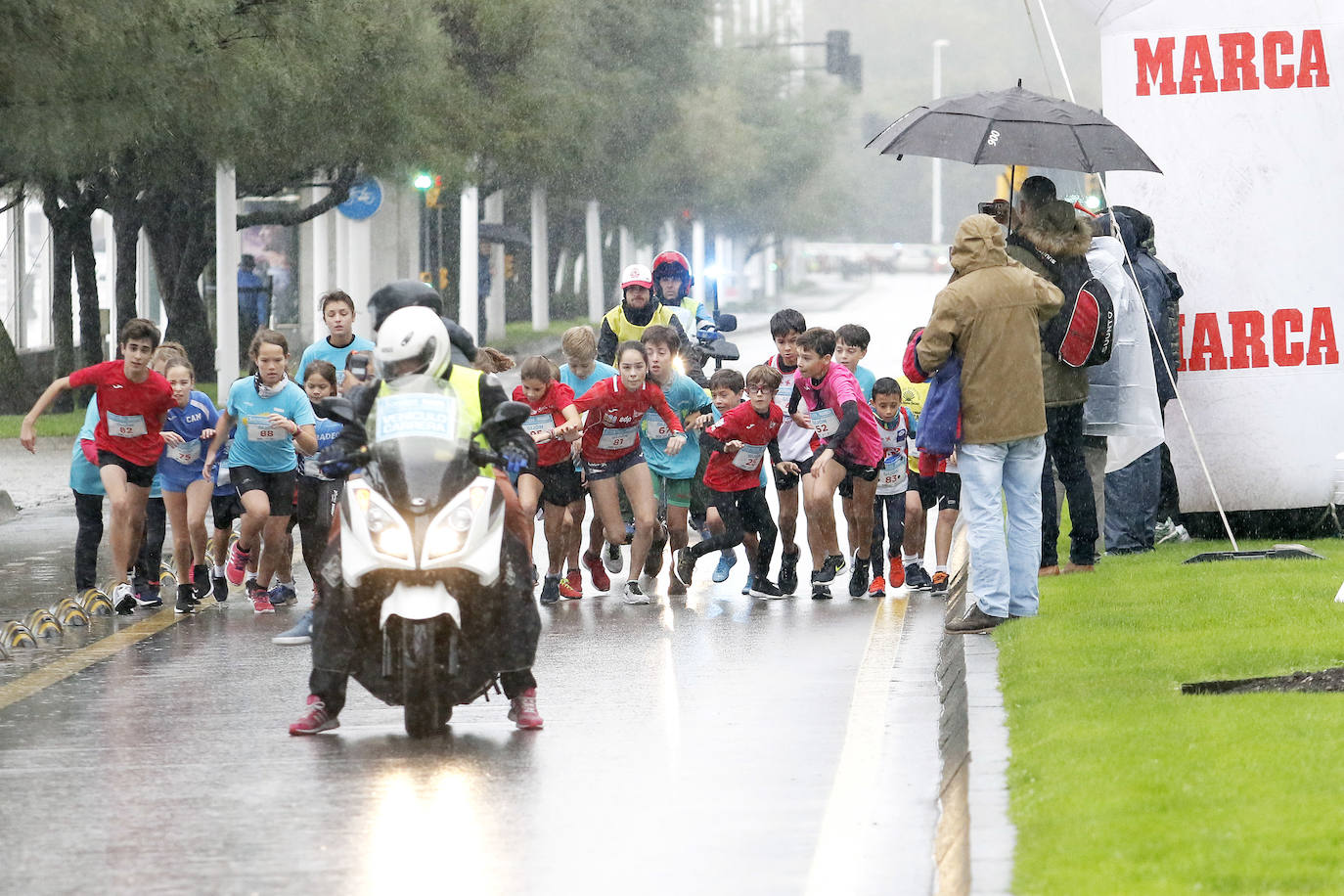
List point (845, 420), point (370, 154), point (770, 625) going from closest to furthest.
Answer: point (770, 625) → point (845, 420) → point (370, 154)

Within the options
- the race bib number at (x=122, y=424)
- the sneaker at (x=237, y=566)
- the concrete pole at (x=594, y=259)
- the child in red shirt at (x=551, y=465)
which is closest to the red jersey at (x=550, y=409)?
the child in red shirt at (x=551, y=465)

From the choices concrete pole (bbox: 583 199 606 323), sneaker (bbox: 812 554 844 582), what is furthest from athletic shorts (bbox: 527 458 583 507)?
concrete pole (bbox: 583 199 606 323)

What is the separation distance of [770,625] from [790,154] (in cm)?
7676

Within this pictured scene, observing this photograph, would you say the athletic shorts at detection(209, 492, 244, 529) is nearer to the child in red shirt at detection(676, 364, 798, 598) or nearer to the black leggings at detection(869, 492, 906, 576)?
the child in red shirt at detection(676, 364, 798, 598)

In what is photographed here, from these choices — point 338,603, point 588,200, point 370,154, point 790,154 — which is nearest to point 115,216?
point 370,154

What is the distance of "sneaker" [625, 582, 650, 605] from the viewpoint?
12.4m

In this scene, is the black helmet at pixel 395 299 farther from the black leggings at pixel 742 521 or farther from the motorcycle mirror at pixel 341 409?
the black leggings at pixel 742 521

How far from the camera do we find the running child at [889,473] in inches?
490

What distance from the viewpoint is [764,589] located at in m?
12.6

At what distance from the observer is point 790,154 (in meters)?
87.1

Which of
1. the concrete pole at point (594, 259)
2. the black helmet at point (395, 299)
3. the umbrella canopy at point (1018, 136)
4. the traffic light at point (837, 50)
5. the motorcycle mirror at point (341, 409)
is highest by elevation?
the traffic light at point (837, 50)

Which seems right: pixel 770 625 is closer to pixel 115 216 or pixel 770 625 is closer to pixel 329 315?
pixel 329 315

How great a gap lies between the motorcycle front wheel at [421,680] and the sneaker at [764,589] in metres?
4.50

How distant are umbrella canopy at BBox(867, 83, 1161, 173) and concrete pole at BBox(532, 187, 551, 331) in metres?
47.7
